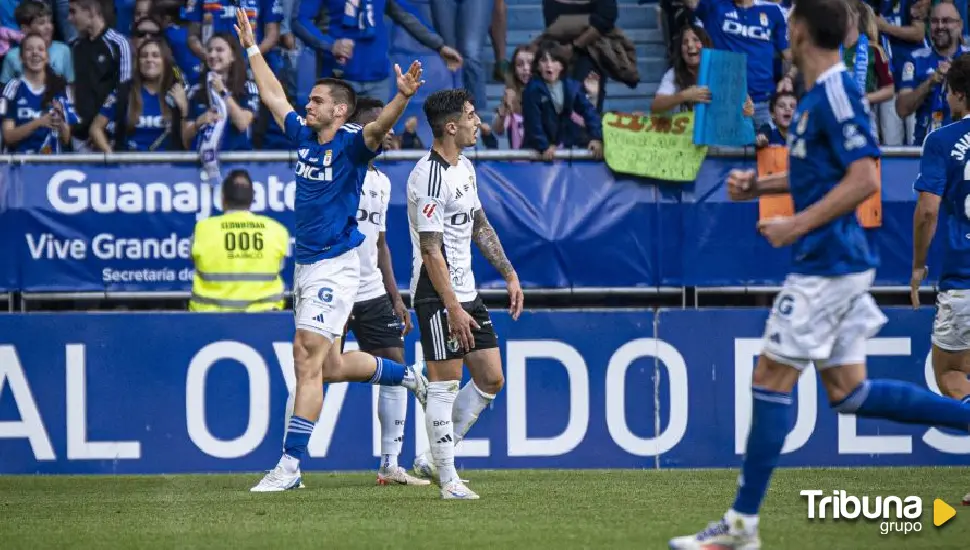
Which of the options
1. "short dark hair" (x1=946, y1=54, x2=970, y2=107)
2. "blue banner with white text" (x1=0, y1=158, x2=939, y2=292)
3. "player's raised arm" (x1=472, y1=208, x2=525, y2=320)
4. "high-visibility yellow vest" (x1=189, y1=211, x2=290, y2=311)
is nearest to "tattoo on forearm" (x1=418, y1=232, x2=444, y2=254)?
"player's raised arm" (x1=472, y1=208, x2=525, y2=320)

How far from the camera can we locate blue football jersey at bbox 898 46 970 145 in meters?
13.2

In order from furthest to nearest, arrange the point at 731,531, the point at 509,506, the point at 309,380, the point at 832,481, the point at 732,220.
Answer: the point at 732,220 → the point at 832,481 → the point at 309,380 → the point at 509,506 → the point at 731,531

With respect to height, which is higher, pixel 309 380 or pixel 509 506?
pixel 309 380

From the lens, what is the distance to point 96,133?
12758mm

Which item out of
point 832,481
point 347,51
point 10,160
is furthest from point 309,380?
point 347,51

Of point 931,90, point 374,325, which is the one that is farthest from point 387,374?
point 931,90

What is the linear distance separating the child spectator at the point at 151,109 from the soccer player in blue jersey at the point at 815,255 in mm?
7840

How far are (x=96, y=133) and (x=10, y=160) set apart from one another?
1.34 m

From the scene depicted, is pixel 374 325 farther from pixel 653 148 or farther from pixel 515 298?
pixel 653 148

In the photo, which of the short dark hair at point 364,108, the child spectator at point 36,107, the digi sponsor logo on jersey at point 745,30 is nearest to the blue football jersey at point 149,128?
the child spectator at point 36,107

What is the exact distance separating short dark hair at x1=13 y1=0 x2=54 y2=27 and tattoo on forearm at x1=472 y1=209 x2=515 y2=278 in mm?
6400

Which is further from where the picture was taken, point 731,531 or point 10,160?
point 10,160

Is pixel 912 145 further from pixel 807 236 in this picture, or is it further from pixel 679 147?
pixel 807 236

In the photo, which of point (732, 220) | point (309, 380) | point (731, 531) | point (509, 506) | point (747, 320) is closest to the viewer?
point (731, 531)
